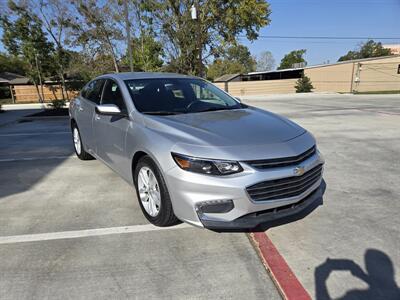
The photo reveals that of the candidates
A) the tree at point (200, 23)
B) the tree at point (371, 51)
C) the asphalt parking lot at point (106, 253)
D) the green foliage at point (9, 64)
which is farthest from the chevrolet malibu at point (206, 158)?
the tree at point (371, 51)

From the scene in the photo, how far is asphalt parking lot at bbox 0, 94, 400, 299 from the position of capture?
2449 mm

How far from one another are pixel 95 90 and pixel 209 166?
317cm

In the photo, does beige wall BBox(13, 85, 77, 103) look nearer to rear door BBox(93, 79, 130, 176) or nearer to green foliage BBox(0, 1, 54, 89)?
green foliage BBox(0, 1, 54, 89)

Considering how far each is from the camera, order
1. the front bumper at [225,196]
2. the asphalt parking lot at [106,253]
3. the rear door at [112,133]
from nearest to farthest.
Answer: the asphalt parking lot at [106,253] < the front bumper at [225,196] < the rear door at [112,133]

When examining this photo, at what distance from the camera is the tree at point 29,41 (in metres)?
28.1

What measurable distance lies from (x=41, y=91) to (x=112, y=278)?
111 feet

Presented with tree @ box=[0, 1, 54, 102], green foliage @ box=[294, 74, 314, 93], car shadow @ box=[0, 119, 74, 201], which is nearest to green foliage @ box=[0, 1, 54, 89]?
tree @ box=[0, 1, 54, 102]

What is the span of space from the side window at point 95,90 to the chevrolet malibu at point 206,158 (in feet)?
2.63

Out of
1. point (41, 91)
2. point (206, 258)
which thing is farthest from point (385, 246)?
point (41, 91)

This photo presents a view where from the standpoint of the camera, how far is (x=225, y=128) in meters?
3.20

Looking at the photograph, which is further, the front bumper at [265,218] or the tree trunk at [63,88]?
the tree trunk at [63,88]

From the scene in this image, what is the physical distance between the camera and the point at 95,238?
3.18 meters

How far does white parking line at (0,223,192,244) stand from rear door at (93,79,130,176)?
755 millimetres

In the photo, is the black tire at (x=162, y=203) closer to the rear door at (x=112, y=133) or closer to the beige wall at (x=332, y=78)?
the rear door at (x=112, y=133)
